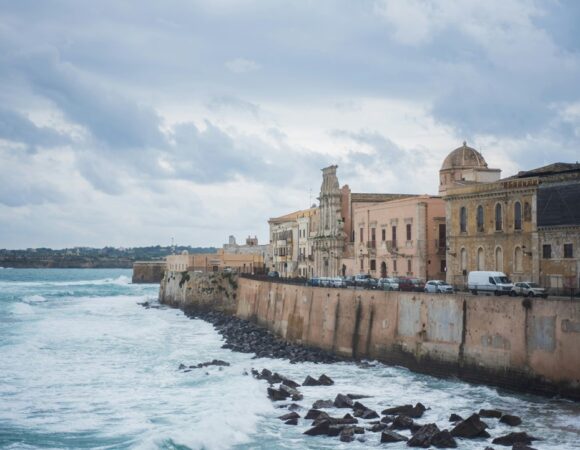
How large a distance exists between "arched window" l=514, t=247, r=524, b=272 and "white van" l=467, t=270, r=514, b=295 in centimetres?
165

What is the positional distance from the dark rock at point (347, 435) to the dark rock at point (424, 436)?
79.6 inches

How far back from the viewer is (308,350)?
4525 centimetres

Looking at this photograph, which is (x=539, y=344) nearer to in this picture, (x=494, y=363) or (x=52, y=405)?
(x=494, y=363)

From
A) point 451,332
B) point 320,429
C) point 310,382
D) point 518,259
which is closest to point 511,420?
point 320,429

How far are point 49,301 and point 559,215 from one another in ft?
257

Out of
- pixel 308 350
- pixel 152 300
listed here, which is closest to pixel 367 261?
pixel 308 350

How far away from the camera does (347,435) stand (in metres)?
25.7

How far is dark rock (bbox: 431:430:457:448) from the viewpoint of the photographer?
2438cm

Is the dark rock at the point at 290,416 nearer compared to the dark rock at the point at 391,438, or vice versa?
the dark rock at the point at 391,438

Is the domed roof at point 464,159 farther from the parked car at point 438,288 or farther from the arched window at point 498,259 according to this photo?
the parked car at point 438,288

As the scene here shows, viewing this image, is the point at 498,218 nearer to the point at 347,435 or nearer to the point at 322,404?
the point at 322,404

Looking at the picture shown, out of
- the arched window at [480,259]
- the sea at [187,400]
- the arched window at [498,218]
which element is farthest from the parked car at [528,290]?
the arched window at [480,259]

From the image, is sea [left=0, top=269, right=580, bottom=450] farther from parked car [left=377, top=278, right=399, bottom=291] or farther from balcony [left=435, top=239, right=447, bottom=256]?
balcony [left=435, top=239, right=447, bottom=256]

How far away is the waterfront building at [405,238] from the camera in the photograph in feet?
177
